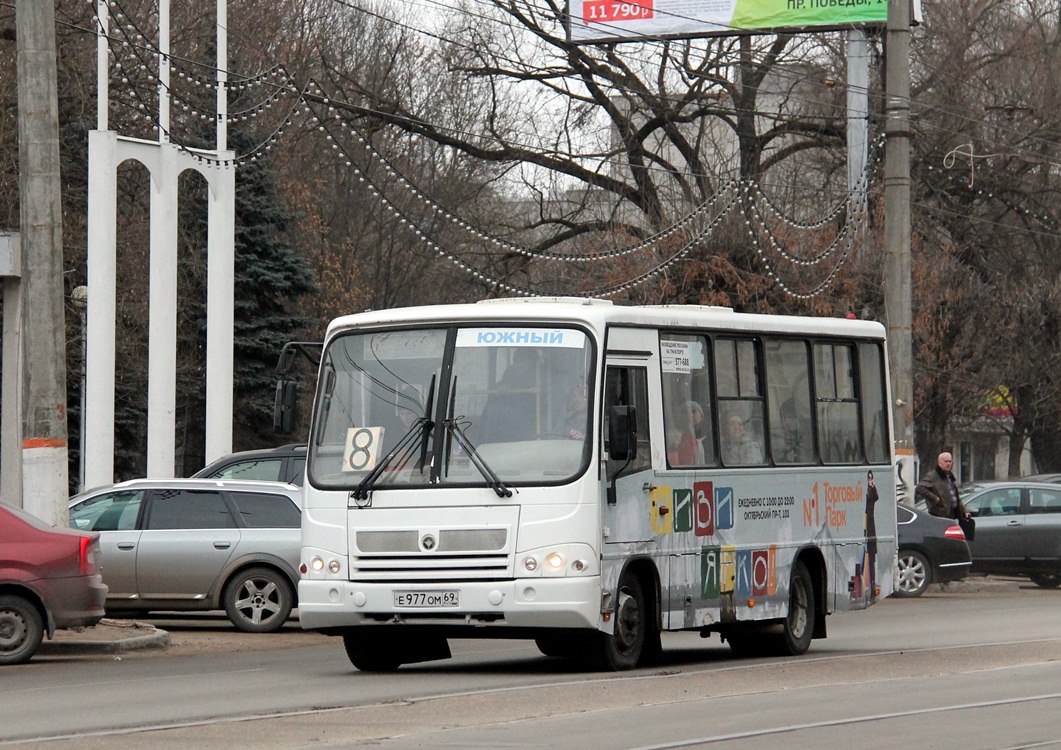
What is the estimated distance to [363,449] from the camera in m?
13.8

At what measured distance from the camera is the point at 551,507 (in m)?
13.2

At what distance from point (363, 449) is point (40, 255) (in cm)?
553

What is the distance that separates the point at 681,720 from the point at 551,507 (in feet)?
8.60

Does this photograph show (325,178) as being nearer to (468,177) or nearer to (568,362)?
(468,177)

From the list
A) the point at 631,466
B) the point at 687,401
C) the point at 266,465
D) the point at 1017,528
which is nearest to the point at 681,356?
the point at 687,401

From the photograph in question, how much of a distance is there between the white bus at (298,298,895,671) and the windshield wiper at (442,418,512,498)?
0.04 feet

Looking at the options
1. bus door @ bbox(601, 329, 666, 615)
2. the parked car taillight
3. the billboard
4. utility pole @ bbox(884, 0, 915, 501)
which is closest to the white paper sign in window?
bus door @ bbox(601, 329, 666, 615)

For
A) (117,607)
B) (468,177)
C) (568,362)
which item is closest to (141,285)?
(468,177)

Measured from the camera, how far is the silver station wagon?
18875mm

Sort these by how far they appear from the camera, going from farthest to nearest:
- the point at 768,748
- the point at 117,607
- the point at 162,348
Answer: the point at 162,348 → the point at 117,607 → the point at 768,748

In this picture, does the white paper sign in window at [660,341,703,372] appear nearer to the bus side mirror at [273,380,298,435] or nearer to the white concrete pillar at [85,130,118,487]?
the bus side mirror at [273,380,298,435]

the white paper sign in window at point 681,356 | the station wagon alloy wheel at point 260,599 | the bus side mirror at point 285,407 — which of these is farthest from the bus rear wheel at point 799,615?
the station wagon alloy wheel at point 260,599

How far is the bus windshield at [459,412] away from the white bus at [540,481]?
Result: 1 centimetres

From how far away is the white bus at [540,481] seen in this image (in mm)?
13203
